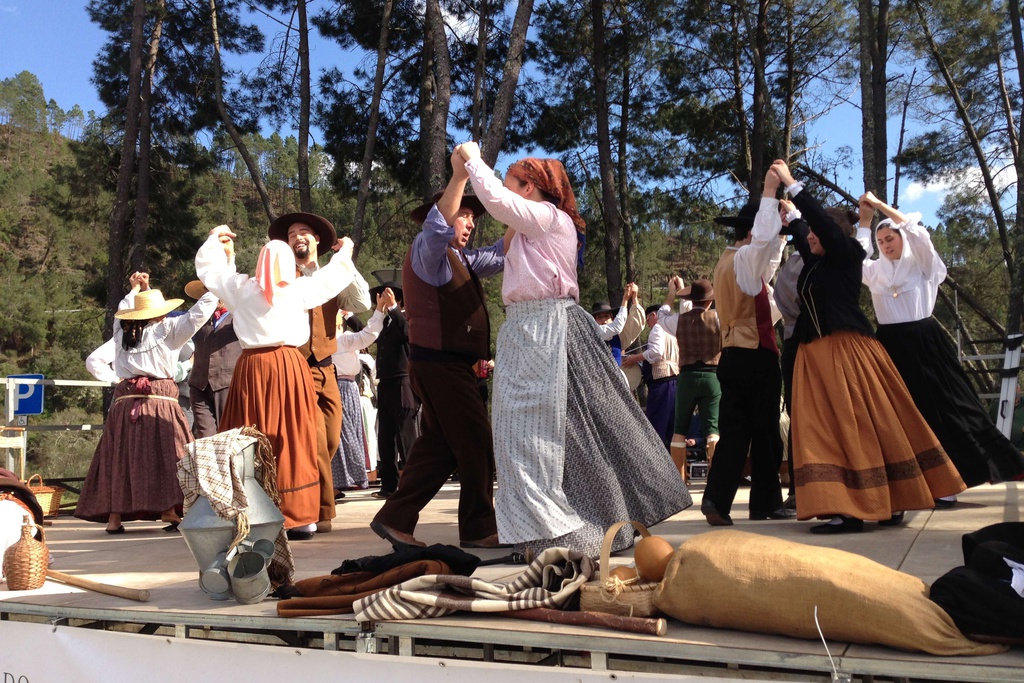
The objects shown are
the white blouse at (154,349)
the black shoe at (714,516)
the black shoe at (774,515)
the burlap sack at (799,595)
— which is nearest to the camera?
the burlap sack at (799,595)

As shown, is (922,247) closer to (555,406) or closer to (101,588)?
(555,406)

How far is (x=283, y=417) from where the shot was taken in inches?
174

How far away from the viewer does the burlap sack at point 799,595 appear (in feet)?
7.08

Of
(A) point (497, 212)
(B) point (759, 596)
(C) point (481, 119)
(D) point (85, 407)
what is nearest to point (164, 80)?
(C) point (481, 119)

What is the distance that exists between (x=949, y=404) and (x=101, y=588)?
4.15 metres

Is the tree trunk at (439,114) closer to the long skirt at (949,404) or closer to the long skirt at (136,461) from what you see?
the long skirt at (136,461)

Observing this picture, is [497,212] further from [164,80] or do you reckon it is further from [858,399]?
[164,80]

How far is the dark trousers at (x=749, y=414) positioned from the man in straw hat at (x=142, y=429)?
3220 mm

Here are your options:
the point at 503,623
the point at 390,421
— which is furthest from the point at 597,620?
the point at 390,421

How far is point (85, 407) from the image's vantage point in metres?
28.6

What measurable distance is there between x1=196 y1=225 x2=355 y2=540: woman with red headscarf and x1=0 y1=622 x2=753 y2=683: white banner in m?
1.25

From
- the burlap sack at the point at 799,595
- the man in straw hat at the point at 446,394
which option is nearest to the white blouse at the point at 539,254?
the man in straw hat at the point at 446,394

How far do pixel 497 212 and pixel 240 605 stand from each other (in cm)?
Answer: 168

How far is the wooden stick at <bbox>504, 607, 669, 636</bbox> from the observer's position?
2404 millimetres
